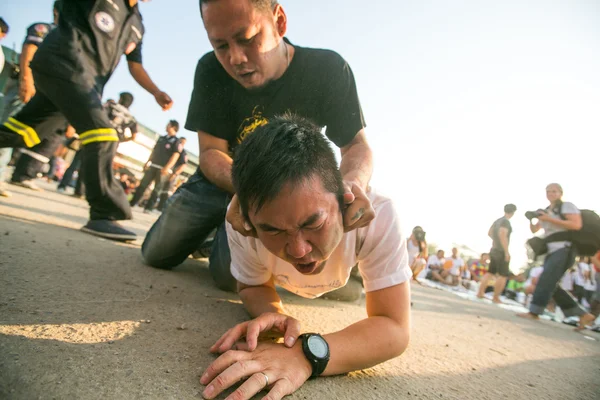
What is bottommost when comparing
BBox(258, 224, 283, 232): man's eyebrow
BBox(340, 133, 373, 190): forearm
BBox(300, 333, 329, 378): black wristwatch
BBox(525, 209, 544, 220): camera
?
BBox(300, 333, 329, 378): black wristwatch

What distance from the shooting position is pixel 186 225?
7.83ft

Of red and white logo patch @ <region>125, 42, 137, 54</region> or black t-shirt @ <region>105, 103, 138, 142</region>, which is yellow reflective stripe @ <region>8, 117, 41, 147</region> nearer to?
red and white logo patch @ <region>125, 42, 137, 54</region>

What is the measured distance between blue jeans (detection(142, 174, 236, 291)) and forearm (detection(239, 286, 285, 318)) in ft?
2.50

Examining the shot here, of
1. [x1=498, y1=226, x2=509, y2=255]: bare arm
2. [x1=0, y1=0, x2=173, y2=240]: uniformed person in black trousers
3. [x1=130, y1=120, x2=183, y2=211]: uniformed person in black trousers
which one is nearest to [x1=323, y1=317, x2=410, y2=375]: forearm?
[x1=0, y1=0, x2=173, y2=240]: uniformed person in black trousers

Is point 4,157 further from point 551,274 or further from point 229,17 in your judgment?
point 551,274

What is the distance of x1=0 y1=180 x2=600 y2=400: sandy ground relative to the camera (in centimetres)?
88

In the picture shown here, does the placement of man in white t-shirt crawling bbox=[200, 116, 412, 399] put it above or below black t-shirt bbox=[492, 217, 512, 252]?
below

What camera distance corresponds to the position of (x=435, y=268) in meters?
12.3

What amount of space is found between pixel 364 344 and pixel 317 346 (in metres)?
0.17

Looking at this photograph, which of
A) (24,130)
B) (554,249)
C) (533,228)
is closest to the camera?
(24,130)

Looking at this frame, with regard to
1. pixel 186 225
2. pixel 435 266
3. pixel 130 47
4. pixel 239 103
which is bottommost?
pixel 435 266

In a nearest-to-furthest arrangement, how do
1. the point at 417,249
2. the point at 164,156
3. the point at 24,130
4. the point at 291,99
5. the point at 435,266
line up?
the point at 291,99 < the point at 24,130 < the point at 164,156 < the point at 417,249 < the point at 435,266

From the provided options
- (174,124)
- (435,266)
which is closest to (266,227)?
(174,124)

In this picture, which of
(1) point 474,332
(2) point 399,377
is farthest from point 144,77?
(1) point 474,332
